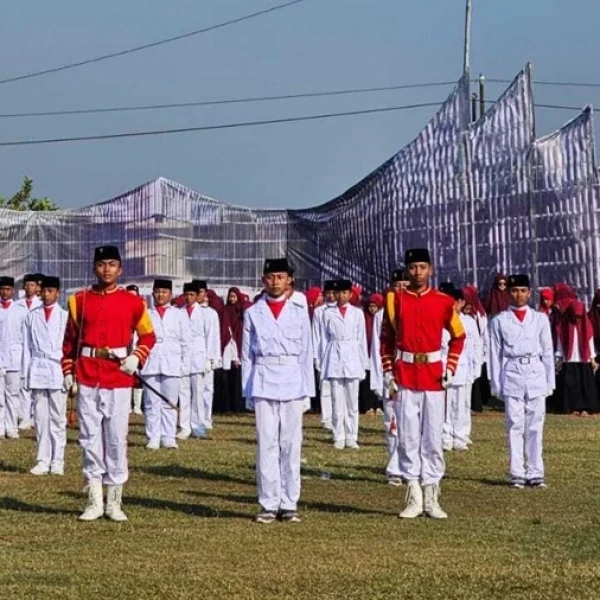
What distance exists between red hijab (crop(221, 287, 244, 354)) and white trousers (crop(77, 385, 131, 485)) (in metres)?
16.0

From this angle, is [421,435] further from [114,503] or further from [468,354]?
[468,354]

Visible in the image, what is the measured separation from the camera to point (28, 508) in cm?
1402

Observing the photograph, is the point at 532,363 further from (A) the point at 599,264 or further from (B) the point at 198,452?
(A) the point at 599,264

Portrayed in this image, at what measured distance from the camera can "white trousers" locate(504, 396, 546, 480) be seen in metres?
15.9

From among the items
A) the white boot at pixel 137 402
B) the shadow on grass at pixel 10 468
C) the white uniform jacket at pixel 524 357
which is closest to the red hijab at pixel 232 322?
the white boot at pixel 137 402

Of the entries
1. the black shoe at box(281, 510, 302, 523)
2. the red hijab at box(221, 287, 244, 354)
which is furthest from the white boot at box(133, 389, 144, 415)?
the black shoe at box(281, 510, 302, 523)

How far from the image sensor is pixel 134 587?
9.80 meters

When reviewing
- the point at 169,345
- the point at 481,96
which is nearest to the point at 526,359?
the point at 169,345

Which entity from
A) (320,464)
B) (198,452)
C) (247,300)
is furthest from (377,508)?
(247,300)

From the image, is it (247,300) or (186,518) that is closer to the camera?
(186,518)

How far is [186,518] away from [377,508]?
1.87m

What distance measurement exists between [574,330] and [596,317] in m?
0.51

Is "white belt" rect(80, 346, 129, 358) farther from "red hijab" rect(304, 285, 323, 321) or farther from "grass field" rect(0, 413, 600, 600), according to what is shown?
"red hijab" rect(304, 285, 323, 321)

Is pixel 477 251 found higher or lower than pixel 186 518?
higher
